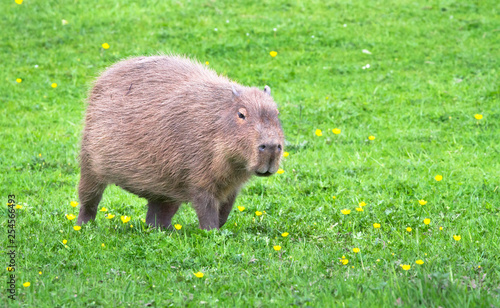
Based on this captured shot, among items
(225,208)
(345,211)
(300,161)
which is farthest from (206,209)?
(300,161)

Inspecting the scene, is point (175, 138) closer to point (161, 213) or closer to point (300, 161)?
point (161, 213)

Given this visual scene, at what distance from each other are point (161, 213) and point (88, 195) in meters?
0.65

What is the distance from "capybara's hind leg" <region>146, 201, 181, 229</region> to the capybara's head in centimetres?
120

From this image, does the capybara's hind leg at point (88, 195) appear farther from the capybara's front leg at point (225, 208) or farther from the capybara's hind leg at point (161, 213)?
the capybara's front leg at point (225, 208)

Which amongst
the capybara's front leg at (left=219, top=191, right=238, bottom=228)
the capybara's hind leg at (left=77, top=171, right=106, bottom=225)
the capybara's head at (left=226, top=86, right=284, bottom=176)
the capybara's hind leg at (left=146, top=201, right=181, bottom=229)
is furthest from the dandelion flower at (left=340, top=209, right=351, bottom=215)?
the capybara's hind leg at (left=77, top=171, right=106, bottom=225)

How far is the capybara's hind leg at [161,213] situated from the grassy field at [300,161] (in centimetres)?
26

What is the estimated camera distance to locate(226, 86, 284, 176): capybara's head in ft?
15.9

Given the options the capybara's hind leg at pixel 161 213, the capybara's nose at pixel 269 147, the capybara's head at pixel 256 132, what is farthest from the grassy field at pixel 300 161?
the capybara's nose at pixel 269 147

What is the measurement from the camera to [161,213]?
19.6 feet

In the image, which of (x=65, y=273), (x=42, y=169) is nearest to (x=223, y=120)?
(x=65, y=273)

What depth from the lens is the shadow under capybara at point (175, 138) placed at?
16.7 ft

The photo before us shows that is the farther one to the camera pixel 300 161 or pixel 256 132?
pixel 300 161

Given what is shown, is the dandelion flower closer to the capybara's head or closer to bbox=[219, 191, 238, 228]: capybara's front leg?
bbox=[219, 191, 238, 228]: capybara's front leg

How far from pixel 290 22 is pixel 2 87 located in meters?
5.27
